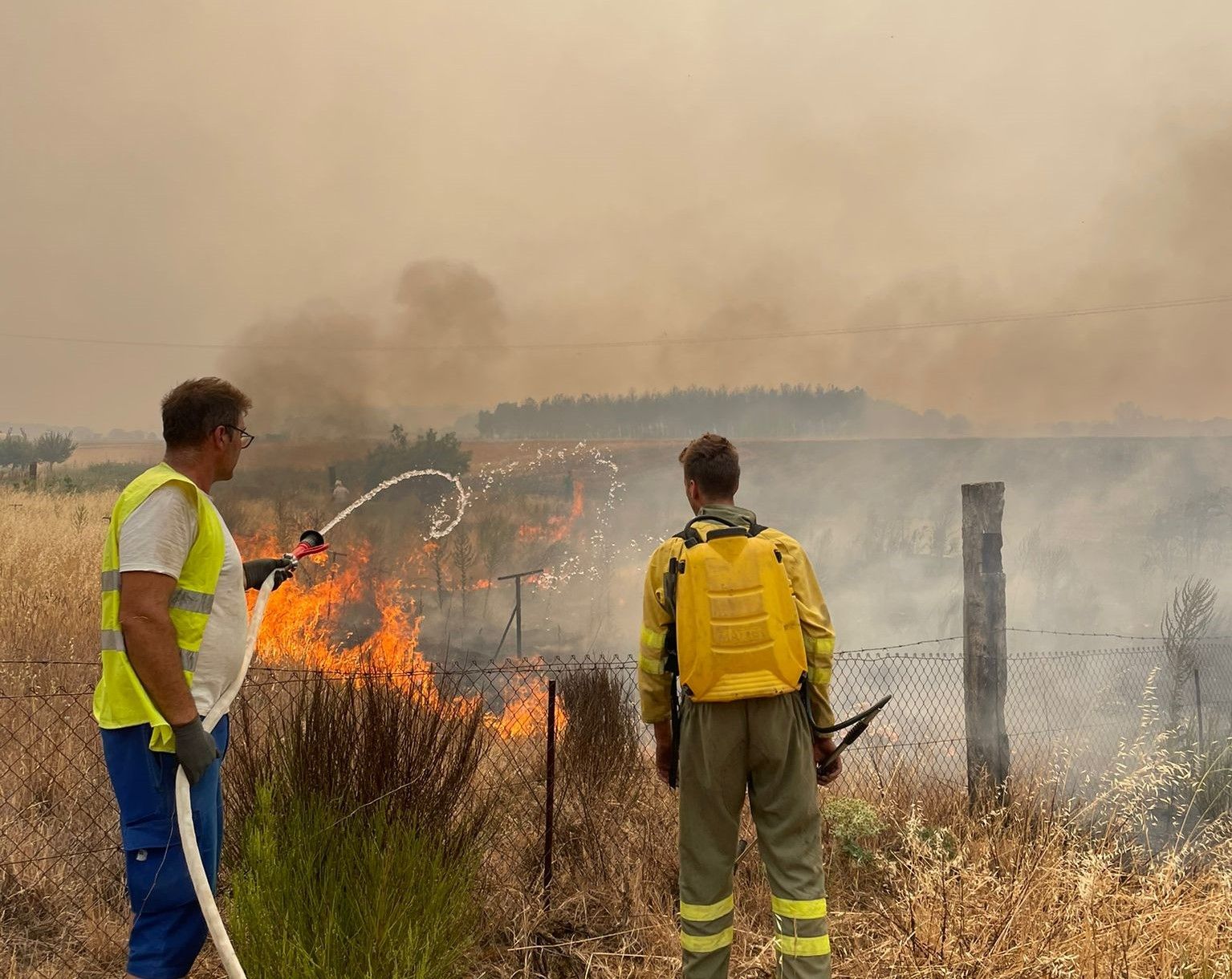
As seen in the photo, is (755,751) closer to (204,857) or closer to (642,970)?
(642,970)

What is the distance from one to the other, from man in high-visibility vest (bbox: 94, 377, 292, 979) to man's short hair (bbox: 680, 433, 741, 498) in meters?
1.50

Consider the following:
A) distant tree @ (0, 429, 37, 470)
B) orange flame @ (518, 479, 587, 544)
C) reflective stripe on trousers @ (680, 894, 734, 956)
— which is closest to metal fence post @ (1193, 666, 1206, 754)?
reflective stripe on trousers @ (680, 894, 734, 956)

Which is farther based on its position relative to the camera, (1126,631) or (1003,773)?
(1126,631)

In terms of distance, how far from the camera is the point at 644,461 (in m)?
22.8

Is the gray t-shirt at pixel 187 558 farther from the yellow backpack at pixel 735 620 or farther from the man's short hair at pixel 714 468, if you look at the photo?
the man's short hair at pixel 714 468

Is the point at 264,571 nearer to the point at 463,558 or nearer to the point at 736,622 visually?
the point at 736,622

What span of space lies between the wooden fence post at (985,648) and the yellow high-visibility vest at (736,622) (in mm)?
2537

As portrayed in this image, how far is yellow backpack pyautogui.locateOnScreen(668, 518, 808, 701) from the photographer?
8.55 ft

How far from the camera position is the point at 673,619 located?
9.11ft

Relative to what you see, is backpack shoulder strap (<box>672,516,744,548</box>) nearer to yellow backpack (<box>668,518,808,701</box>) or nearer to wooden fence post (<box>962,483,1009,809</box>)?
yellow backpack (<box>668,518,808,701</box>)

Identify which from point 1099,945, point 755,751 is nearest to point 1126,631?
point 1099,945

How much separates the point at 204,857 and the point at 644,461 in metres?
20.6

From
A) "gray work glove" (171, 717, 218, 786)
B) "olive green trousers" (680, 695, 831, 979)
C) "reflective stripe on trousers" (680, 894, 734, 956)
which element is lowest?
"reflective stripe on trousers" (680, 894, 734, 956)

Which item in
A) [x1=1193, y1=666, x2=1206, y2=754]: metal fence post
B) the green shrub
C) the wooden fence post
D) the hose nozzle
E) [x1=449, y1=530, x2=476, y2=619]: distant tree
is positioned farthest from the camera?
[x1=449, y1=530, x2=476, y2=619]: distant tree
